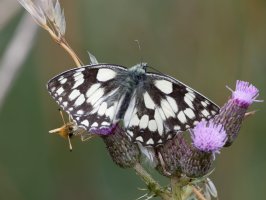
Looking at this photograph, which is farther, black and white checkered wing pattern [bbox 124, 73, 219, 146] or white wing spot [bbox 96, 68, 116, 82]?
white wing spot [bbox 96, 68, 116, 82]

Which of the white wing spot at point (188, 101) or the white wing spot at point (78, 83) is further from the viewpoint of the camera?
the white wing spot at point (78, 83)

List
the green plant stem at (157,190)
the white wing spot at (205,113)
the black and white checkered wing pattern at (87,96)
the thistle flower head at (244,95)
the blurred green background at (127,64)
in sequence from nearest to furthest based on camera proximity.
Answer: the green plant stem at (157,190)
the white wing spot at (205,113)
the black and white checkered wing pattern at (87,96)
the thistle flower head at (244,95)
the blurred green background at (127,64)

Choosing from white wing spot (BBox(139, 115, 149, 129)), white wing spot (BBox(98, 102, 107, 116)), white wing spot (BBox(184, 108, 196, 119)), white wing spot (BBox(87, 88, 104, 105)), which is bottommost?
white wing spot (BBox(184, 108, 196, 119))

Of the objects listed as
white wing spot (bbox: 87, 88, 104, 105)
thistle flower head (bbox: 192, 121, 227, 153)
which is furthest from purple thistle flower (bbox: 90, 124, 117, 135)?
thistle flower head (bbox: 192, 121, 227, 153)

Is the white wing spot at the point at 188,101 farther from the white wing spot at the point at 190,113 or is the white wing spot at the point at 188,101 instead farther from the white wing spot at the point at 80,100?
the white wing spot at the point at 80,100

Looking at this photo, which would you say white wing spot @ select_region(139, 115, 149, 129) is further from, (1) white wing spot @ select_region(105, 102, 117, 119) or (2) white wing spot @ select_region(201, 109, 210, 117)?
(2) white wing spot @ select_region(201, 109, 210, 117)

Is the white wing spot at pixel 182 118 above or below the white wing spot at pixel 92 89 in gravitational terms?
below

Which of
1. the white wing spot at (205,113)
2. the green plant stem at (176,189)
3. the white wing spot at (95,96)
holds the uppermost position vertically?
the white wing spot at (95,96)

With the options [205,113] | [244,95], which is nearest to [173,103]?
[205,113]

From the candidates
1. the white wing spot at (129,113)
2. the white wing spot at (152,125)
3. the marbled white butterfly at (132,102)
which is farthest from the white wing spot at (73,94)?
the white wing spot at (152,125)
